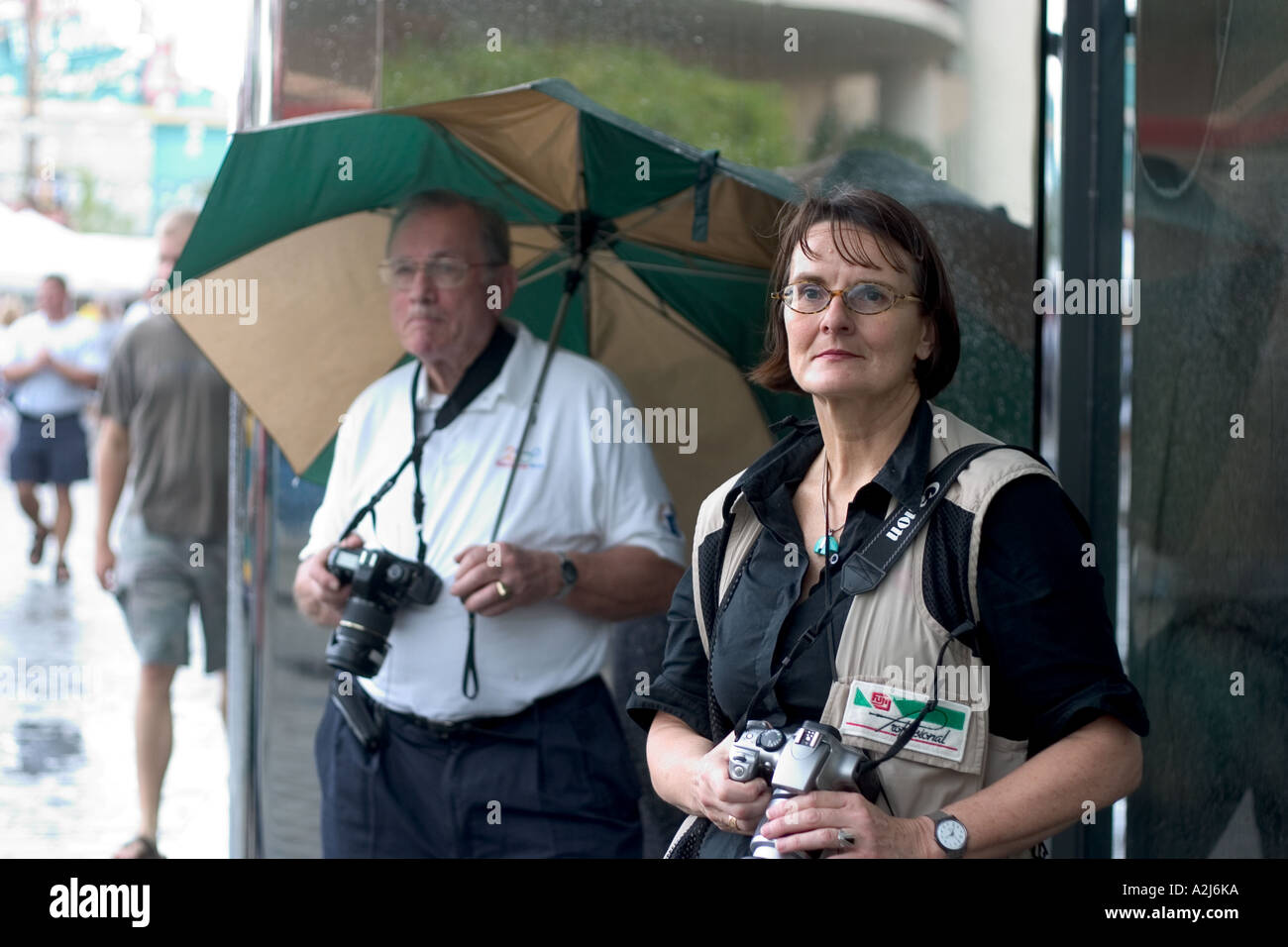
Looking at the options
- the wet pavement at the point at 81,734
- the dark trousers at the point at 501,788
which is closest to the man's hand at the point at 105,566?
the wet pavement at the point at 81,734

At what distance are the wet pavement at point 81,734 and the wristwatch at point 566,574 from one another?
1647 millimetres

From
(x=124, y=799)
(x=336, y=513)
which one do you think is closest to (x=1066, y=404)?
(x=336, y=513)

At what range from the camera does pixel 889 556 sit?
202 cm

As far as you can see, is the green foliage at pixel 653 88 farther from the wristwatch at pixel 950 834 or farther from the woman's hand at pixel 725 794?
the wristwatch at pixel 950 834

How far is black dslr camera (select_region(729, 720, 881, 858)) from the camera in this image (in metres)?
1.92

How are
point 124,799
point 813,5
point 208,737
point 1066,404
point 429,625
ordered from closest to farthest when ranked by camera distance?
point 429,625 → point 1066,404 → point 813,5 → point 124,799 → point 208,737

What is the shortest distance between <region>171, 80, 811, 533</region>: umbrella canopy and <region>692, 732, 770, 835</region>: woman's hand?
5.25 ft

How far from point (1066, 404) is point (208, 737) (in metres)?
4.92

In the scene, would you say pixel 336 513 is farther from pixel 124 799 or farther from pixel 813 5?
pixel 124 799

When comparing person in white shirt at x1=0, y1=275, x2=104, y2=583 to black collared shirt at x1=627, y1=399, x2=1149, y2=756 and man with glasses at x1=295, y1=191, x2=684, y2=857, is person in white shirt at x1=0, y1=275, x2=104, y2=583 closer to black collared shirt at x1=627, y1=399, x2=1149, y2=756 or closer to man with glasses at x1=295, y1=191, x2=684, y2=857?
man with glasses at x1=295, y1=191, x2=684, y2=857

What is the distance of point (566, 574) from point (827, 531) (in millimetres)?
1269

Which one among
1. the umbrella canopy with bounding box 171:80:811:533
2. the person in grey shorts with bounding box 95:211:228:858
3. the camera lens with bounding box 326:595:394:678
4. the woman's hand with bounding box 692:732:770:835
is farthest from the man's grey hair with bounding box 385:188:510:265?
the person in grey shorts with bounding box 95:211:228:858
